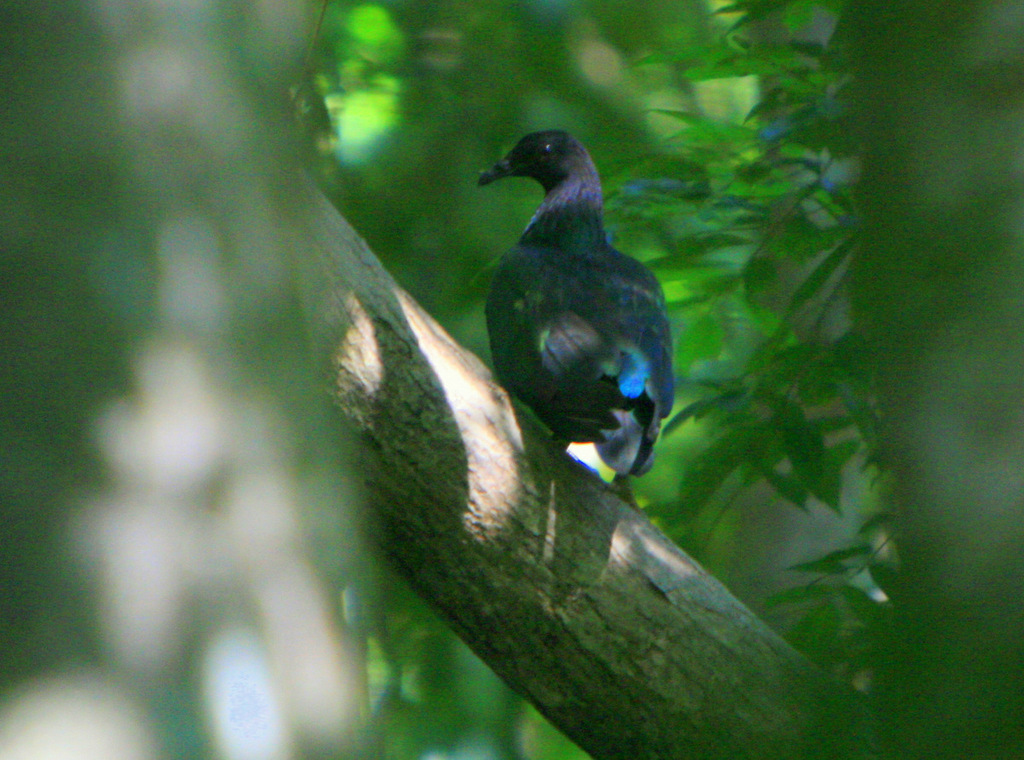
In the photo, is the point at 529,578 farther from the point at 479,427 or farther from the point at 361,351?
the point at 361,351

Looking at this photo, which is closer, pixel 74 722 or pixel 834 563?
pixel 74 722

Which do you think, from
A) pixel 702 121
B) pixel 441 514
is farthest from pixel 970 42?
pixel 702 121

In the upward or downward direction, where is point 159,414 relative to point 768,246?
upward

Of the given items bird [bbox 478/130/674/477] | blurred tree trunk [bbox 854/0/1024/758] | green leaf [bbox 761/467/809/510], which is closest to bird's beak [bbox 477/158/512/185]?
bird [bbox 478/130/674/477]

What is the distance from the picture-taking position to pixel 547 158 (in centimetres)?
403

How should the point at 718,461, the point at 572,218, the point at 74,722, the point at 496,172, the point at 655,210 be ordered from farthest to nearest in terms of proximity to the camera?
the point at 496,172
the point at 572,218
the point at 655,210
the point at 718,461
the point at 74,722

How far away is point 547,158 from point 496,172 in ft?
0.86

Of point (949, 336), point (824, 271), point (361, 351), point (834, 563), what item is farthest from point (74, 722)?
point (824, 271)

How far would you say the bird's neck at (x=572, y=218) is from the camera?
3652mm

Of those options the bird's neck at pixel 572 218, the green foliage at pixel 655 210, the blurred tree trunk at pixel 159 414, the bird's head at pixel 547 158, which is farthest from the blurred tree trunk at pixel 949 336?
the bird's head at pixel 547 158

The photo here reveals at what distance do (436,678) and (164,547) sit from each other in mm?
2486

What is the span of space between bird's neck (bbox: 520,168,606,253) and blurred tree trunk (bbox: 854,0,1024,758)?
275 cm

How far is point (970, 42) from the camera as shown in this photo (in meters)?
0.78

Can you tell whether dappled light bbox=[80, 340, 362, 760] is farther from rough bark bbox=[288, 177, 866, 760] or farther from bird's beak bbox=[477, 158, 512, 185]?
bird's beak bbox=[477, 158, 512, 185]
